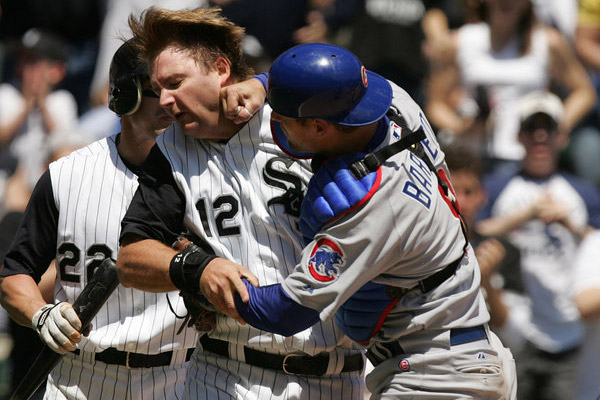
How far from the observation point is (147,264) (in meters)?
3.68

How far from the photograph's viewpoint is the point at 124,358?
446 centimetres

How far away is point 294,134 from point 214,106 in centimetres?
59

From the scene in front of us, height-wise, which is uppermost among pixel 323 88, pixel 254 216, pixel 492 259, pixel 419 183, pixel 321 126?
pixel 323 88

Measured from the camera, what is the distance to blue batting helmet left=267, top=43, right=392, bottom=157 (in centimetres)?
324

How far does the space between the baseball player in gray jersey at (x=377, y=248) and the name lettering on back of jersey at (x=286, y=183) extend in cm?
25

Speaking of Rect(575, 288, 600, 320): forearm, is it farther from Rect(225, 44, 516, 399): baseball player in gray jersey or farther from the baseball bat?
the baseball bat

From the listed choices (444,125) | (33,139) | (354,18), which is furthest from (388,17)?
(33,139)

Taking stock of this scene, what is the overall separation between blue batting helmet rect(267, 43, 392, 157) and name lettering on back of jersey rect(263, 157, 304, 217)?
1.78 feet

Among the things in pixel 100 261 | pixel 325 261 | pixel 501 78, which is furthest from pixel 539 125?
pixel 325 261

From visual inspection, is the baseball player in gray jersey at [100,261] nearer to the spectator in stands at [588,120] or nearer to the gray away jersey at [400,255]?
the gray away jersey at [400,255]

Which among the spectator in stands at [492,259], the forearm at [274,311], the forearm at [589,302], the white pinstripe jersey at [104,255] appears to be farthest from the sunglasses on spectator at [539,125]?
the forearm at [274,311]

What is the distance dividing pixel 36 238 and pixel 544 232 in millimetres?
3861

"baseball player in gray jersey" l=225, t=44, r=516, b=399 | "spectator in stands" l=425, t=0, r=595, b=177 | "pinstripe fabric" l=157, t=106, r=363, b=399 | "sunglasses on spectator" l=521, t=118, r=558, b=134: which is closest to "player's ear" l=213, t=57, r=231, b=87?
"pinstripe fabric" l=157, t=106, r=363, b=399

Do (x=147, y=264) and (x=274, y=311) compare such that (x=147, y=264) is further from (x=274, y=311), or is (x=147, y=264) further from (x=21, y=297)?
(x=21, y=297)
